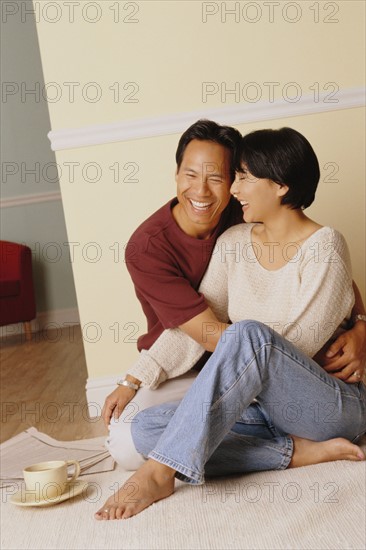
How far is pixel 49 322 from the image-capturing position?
218 inches

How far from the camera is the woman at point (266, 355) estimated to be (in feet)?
5.26

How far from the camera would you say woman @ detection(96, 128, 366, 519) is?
1604 millimetres

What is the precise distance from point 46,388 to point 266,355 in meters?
2.08

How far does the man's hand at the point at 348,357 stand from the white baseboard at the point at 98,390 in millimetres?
1278

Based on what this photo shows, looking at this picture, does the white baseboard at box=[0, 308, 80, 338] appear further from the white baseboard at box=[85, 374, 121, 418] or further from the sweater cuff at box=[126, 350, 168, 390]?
the sweater cuff at box=[126, 350, 168, 390]

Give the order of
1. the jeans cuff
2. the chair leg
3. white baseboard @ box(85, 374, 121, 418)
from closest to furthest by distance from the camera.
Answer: the jeans cuff
white baseboard @ box(85, 374, 121, 418)
the chair leg

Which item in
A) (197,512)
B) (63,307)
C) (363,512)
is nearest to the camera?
(363,512)

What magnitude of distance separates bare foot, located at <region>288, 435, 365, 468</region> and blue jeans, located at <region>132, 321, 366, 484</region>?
0.05 ft

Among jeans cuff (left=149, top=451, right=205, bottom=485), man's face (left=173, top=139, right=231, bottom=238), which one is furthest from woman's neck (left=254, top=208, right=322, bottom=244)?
jeans cuff (left=149, top=451, right=205, bottom=485)

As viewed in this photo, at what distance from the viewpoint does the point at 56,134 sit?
111 inches

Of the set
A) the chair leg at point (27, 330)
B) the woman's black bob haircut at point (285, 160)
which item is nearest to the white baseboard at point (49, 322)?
the chair leg at point (27, 330)

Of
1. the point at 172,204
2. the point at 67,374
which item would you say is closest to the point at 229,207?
the point at 172,204

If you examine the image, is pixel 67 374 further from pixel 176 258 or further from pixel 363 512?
pixel 363 512

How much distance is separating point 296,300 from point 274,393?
23 centimetres
